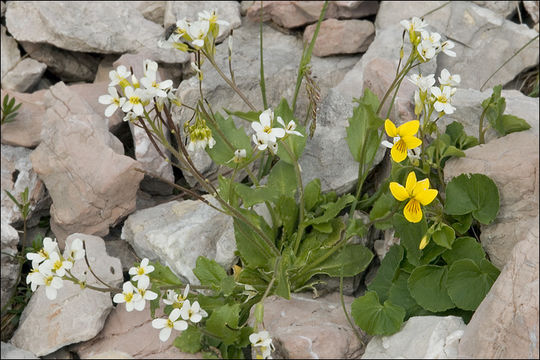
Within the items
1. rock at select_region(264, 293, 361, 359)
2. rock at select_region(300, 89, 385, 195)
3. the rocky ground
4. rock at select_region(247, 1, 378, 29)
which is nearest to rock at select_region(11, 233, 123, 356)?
the rocky ground

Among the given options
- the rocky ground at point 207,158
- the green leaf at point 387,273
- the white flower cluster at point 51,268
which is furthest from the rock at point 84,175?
the green leaf at point 387,273

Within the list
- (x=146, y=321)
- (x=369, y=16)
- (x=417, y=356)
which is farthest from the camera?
(x=369, y=16)

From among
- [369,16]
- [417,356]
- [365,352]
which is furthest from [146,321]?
[369,16]

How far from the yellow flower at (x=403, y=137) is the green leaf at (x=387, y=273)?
2.12 feet

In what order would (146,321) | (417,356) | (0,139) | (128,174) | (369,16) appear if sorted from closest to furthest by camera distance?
(417,356) → (146,321) → (128,174) → (0,139) → (369,16)

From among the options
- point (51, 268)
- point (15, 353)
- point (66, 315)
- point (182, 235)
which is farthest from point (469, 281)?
point (15, 353)

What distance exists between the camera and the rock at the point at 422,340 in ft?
10.6

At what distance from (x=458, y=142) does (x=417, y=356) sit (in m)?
1.43

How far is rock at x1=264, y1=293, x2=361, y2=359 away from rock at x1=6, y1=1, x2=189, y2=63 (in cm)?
237

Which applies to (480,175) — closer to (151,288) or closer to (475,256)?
(475,256)

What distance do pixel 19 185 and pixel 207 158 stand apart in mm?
1277

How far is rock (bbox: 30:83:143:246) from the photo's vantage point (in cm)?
454

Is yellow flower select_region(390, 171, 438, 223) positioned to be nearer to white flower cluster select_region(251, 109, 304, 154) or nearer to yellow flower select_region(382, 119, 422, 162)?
yellow flower select_region(382, 119, 422, 162)

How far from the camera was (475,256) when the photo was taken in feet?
11.9
